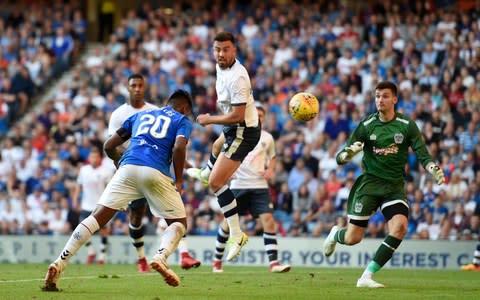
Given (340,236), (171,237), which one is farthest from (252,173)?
(171,237)

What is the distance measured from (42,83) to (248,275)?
17873 mm

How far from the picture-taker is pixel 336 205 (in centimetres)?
2384

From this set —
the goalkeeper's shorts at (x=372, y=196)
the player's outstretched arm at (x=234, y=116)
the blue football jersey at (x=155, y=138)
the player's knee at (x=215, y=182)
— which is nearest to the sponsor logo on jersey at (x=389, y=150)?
the goalkeeper's shorts at (x=372, y=196)

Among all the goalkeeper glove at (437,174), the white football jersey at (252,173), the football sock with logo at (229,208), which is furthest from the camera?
the white football jersey at (252,173)

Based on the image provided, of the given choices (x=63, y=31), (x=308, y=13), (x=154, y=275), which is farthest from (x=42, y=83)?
(x=154, y=275)

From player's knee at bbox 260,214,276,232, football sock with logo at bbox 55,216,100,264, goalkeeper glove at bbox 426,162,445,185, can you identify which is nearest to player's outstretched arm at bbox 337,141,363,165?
goalkeeper glove at bbox 426,162,445,185

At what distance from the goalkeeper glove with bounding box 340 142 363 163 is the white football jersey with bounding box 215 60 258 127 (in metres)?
1.41

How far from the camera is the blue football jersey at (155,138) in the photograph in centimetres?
1234

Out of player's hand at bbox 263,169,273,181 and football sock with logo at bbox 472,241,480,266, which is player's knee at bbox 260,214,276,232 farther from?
football sock with logo at bbox 472,241,480,266

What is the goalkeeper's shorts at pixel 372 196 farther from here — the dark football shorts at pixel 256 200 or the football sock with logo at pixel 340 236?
the dark football shorts at pixel 256 200

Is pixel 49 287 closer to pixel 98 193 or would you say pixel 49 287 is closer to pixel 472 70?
pixel 98 193

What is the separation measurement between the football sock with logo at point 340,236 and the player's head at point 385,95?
1.67m

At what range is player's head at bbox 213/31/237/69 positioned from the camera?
13.6 meters

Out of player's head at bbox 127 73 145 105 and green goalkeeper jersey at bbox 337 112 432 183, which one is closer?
green goalkeeper jersey at bbox 337 112 432 183
